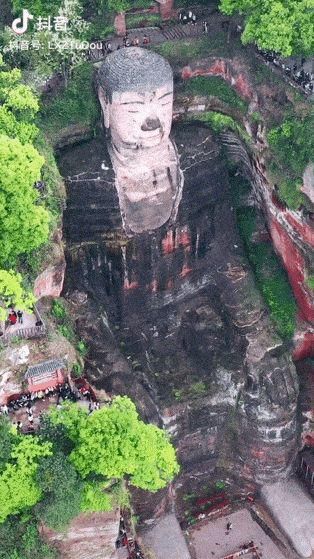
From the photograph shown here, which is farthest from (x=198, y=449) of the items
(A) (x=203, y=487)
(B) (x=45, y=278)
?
(B) (x=45, y=278)

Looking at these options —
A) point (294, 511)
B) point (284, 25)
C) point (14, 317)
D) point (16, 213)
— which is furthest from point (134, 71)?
point (294, 511)

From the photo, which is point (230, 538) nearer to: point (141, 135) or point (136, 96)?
point (141, 135)

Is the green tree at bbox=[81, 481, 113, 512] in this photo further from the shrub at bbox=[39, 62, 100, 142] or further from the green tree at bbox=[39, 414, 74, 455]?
the shrub at bbox=[39, 62, 100, 142]

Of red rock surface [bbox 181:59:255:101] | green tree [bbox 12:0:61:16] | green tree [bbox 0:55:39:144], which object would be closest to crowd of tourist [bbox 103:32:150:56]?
red rock surface [bbox 181:59:255:101]

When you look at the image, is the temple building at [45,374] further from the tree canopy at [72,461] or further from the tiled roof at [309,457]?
the tiled roof at [309,457]

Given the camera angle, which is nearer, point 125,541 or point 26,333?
point 26,333

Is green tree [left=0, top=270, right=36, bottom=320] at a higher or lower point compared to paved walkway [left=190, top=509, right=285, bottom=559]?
higher
